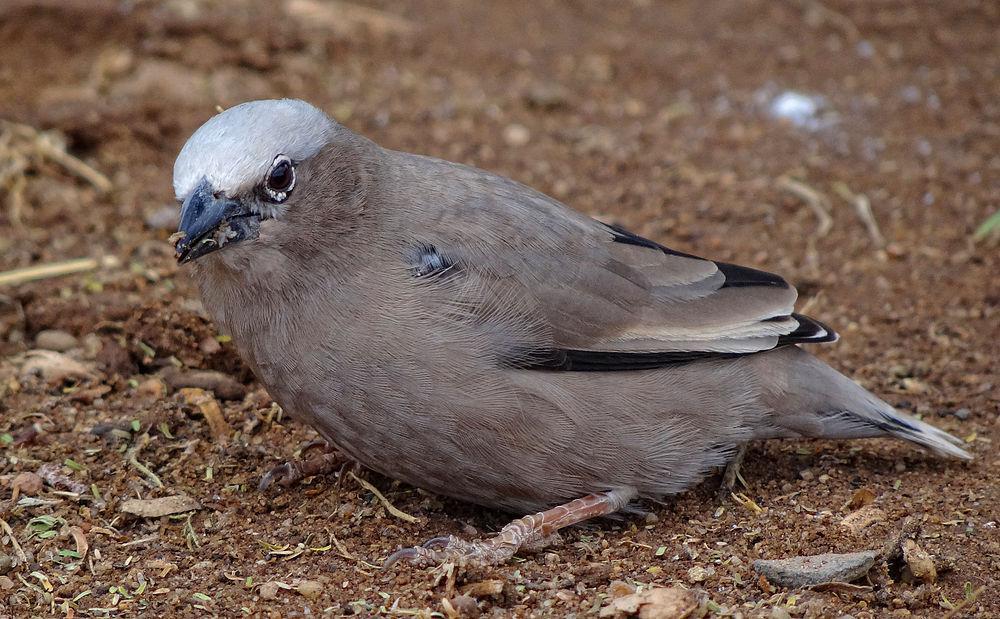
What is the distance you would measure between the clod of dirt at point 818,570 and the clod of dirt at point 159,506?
2.35 meters

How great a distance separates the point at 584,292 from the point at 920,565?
5.59 ft

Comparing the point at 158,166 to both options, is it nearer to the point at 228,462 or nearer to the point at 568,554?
the point at 228,462

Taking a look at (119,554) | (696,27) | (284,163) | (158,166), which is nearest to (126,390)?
(119,554)

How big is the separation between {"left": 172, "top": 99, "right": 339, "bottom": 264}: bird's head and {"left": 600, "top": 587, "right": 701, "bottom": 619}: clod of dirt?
6.50 feet

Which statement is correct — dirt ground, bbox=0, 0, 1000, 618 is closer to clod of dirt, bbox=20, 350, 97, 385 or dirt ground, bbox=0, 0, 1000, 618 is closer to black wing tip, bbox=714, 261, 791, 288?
clod of dirt, bbox=20, 350, 97, 385

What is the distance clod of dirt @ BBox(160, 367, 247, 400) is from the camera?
224 inches

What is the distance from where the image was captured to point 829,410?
5.19m

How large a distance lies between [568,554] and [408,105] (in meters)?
5.16

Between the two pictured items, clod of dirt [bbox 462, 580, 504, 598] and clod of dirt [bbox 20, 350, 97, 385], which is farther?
clod of dirt [bbox 20, 350, 97, 385]

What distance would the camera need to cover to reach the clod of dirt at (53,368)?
5.70m

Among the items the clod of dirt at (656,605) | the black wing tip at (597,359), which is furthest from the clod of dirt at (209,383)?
the clod of dirt at (656,605)

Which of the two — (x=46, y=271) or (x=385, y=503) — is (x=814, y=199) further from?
(x=46, y=271)

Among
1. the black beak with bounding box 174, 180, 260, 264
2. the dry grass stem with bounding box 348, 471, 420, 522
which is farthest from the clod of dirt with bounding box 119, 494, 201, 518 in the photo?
the black beak with bounding box 174, 180, 260, 264

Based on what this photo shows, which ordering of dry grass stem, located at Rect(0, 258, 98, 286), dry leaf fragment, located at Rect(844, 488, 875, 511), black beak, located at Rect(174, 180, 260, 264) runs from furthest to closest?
dry grass stem, located at Rect(0, 258, 98, 286)
dry leaf fragment, located at Rect(844, 488, 875, 511)
black beak, located at Rect(174, 180, 260, 264)
